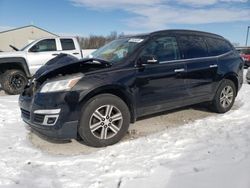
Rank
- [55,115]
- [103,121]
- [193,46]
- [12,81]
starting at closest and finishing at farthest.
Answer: [55,115], [103,121], [193,46], [12,81]

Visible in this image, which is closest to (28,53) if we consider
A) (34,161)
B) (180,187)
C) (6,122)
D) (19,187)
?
(6,122)

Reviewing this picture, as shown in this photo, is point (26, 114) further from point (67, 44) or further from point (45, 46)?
point (67, 44)

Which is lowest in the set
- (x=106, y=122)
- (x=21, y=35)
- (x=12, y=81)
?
(x=12, y=81)

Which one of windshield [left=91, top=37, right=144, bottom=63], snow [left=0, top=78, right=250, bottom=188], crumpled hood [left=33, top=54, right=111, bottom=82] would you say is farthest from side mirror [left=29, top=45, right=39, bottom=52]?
crumpled hood [left=33, top=54, right=111, bottom=82]

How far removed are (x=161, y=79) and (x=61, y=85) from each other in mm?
1720

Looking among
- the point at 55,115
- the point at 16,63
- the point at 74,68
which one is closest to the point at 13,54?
the point at 16,63

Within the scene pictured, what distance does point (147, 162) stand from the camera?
4070mm

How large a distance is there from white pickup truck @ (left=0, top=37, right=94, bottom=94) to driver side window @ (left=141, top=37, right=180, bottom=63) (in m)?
5.56

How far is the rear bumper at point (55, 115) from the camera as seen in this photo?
4.42 meters

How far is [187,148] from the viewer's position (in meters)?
4.54

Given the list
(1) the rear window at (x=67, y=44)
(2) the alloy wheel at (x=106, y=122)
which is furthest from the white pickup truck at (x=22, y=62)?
(2) the alloy wheel at (x=106, y=122)

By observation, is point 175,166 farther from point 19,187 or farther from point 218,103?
point 218,103

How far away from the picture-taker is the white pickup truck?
10.4 metres

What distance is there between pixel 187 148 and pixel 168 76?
1.40 meters
